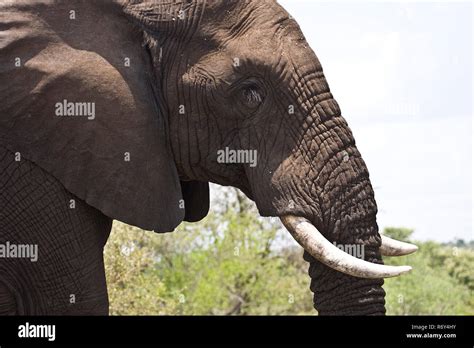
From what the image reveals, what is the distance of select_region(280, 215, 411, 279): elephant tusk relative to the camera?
5.61 m

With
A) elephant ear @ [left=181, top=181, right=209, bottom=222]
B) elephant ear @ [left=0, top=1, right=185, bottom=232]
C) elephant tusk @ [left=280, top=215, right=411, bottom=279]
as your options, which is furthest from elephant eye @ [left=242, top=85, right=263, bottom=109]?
elephant ear @ [left=181, top=181, right=209, bottom=222]

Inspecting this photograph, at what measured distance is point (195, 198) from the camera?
661 centimetres

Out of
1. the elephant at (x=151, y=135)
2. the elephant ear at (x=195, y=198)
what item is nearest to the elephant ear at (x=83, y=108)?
the elephant at (x=151, y=135)

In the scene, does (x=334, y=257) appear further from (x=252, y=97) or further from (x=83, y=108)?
(x=83, y=108)

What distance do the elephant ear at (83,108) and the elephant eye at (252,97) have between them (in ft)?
1.49

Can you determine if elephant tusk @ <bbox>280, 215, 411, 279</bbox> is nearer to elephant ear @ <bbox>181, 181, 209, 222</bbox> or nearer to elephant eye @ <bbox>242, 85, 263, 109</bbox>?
elephant eye @ <bbox>242, 85, 263, 109</bbox>

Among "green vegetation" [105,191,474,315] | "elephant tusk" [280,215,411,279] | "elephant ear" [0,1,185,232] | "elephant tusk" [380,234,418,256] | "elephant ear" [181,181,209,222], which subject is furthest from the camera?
→ "green vegetation" [105,191,474,315]

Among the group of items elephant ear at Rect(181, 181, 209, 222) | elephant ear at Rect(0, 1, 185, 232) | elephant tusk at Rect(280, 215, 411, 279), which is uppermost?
elephant ear at Rect(0, 1, 185, 232)

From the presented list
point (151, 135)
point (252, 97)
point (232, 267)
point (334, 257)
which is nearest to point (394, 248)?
point (334, 257)

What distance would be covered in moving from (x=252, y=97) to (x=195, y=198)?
0.95 m

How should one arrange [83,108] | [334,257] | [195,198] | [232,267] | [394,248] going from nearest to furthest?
1. [334,257]
2. [83,108]
3. [394,248]
4. [195,198]
5. [232,267]

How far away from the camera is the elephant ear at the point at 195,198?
6.60 metres
